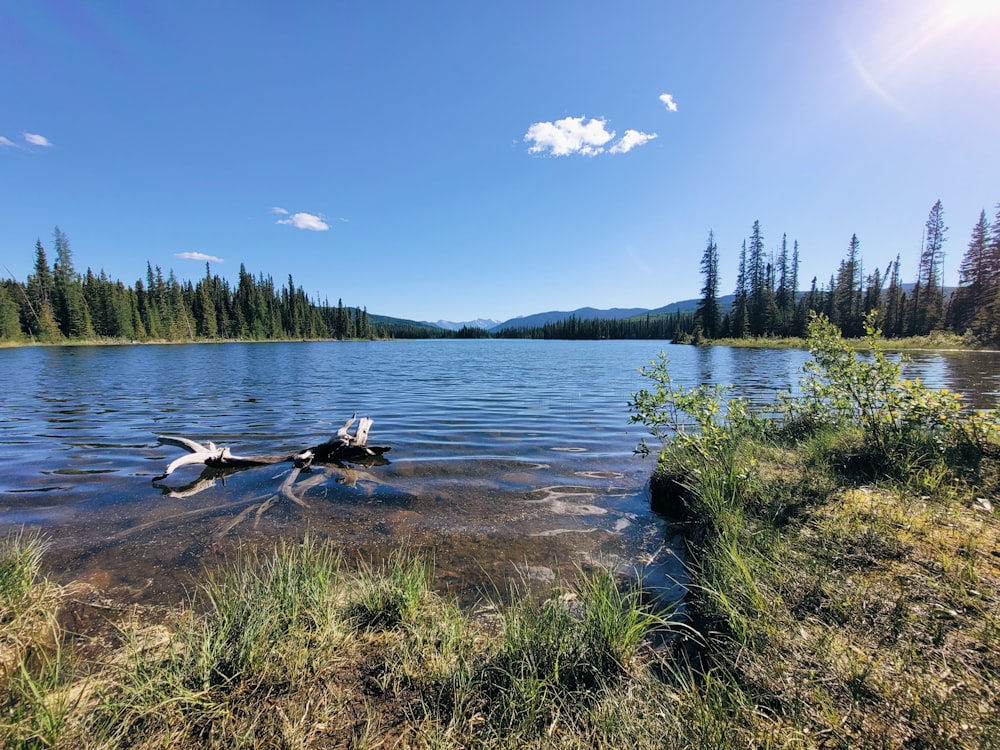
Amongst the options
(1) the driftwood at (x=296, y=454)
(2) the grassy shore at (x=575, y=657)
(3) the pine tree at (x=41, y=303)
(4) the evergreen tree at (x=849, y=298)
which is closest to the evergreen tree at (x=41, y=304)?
(3) the pine tree at (x=41, y=303)

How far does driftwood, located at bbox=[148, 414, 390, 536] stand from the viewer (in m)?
7.17

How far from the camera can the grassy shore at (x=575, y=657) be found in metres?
2.21

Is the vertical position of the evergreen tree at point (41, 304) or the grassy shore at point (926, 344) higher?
the evergreen tree at point (41, 304)

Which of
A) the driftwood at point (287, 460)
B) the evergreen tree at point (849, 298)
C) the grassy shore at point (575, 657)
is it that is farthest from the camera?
the evergreen tree at point (849, 298)

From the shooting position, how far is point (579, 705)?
249cm

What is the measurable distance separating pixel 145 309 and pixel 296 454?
11507cm

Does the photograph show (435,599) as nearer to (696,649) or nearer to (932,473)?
(696,649)

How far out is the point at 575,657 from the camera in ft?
9.51

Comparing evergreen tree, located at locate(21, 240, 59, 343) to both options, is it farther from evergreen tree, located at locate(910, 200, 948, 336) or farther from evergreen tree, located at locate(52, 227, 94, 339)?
evergreen tree, located at locate(910, 200, 948, 336)

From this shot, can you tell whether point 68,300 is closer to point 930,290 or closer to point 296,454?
point 296,454

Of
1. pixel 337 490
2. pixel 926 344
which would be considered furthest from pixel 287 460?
pixel 926 344

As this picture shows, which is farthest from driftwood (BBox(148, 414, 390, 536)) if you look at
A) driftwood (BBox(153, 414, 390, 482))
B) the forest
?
the forest

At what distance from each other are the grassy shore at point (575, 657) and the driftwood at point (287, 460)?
2.74 m

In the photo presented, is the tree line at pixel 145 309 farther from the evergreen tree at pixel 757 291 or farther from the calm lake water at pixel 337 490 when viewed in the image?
the evergreen tree at pixel 757 291
